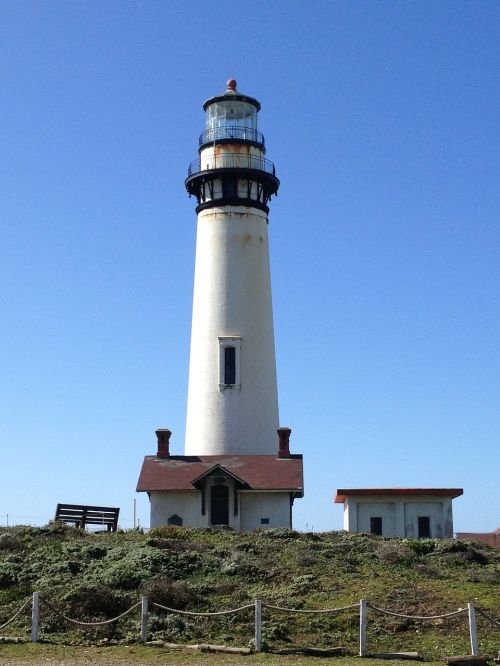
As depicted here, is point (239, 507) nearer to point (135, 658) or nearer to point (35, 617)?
point (35, 617)

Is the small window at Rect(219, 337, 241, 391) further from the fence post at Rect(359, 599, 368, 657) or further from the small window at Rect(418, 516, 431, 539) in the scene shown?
the fence post at Rect(359, 599, 368, 657)

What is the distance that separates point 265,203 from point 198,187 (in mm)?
2806

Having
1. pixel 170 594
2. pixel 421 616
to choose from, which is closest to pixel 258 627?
pixel 170 594

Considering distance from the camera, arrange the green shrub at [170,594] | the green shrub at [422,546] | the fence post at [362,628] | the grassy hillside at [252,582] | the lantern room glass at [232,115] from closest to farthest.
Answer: the fence post at [362,628], the grassy hillside at [252,582], the green shrub at [170,594], the green shrub at [422,546], the lantern room glass at [232,115]

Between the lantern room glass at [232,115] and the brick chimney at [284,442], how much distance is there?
12.9 m

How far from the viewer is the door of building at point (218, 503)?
3441 centimetres

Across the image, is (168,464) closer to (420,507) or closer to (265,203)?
(420,507)

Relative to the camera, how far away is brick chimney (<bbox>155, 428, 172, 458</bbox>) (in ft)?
120

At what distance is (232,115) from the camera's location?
41.1m

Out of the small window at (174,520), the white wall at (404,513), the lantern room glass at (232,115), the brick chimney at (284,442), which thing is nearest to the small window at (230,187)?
the lantern room glass at (232,115)

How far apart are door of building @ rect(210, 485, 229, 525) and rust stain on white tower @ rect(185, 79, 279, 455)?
111 inches

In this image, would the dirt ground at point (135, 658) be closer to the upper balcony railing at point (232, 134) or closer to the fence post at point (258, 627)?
the fence post at point (258, 627)

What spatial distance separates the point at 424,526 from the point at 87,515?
38.5 ft

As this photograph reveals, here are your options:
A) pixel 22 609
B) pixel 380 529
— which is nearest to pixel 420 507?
pixel 380 529
